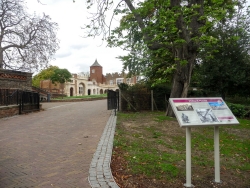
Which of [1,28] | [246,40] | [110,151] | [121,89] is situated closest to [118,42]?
[121,89]

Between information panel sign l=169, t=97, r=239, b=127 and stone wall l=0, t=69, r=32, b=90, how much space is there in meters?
15.4

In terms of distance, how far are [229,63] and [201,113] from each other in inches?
602

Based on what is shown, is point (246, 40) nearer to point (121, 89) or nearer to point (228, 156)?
point (121, 89)

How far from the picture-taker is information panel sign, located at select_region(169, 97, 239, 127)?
11.1 ft

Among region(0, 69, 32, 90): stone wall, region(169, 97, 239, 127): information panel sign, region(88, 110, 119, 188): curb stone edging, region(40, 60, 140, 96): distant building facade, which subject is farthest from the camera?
region(40, 60, 140, 96): distant building facade

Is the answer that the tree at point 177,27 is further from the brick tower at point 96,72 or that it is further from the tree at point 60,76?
the brick tower at point 96,72

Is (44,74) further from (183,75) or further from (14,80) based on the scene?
(183,75)

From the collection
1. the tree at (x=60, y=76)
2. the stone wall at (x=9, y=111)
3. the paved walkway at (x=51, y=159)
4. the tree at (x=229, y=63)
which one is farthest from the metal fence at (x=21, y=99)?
the tree at (x=60, y=76)

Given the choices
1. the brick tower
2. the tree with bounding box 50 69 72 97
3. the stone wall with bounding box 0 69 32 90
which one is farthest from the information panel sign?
the brick tower

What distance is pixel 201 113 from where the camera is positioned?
3533 millimetres

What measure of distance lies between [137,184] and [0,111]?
9.84 m

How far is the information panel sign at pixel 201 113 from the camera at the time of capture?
3383 millimetres

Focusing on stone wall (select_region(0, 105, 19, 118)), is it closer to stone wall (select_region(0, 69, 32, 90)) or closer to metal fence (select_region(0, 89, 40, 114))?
metal fence (select_region(0, 89, 40, 114))

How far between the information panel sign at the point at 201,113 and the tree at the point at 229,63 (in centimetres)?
1382
